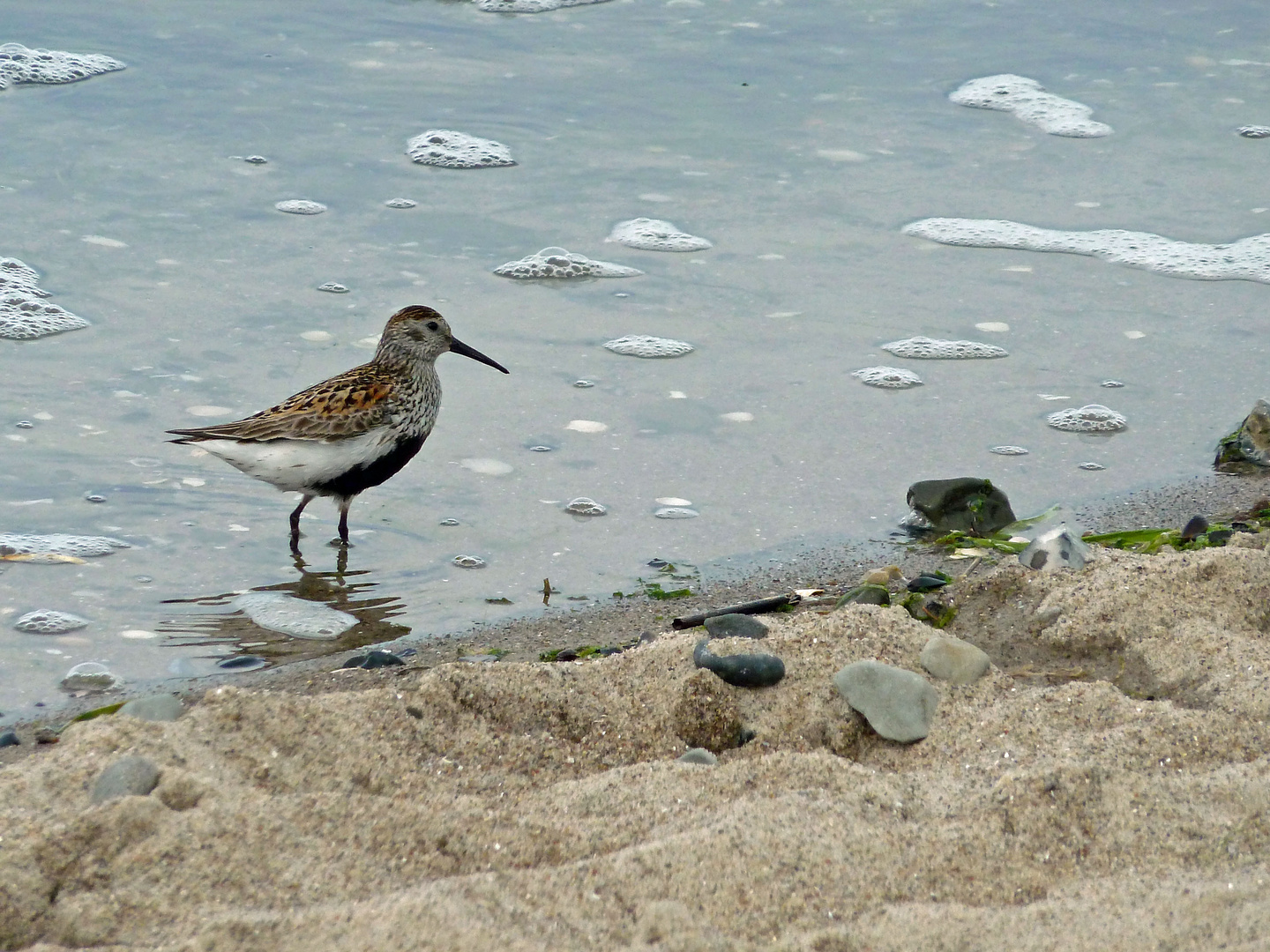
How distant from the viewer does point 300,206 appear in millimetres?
7762

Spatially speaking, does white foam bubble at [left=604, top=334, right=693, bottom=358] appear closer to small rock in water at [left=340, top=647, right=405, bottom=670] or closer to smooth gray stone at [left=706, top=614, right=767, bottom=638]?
small rock in water at [left=340, top=647, right=405, bottom=670]

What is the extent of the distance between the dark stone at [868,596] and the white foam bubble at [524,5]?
8286 mm

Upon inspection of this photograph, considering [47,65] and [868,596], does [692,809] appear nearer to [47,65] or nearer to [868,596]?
[868,596]

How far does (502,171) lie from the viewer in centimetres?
841

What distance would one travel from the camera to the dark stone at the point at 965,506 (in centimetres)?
495

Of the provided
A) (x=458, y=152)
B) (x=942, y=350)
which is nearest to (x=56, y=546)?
(x=942, y=350)

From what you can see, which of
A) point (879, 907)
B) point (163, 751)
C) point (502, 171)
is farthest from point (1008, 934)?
point (502, 171)

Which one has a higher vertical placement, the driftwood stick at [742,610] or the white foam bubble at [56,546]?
the driftwood stick at [742,610]

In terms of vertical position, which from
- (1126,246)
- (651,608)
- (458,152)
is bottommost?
(651,608)

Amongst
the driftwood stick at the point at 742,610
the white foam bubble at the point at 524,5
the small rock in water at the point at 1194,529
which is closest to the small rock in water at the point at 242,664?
the driftwood stick at the point at 742,610

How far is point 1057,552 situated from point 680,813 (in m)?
1.81

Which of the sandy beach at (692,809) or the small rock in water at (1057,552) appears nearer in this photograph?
the sandy beach at (692,809)

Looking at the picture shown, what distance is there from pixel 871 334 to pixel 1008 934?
4.49 m

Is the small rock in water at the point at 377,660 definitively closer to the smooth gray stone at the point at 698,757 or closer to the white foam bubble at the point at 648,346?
the smooth gray stone at the point at 698,757
